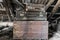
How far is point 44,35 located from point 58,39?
603 millimetres

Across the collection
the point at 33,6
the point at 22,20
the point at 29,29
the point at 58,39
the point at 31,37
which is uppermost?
the point at 33,6

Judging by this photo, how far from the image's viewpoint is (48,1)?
9.57 feet

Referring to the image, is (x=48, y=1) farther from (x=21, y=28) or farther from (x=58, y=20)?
(x=58, y=20)

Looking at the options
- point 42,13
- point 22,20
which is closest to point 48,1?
point 42,13

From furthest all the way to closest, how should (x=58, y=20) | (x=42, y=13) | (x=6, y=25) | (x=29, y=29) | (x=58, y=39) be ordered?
(x=6, y=25), (x=58, y=20), (x=58, y=39), (x=42, y=13), (x=29, y=29)

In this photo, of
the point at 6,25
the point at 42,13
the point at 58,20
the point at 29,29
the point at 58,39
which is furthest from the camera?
the point at 6,25

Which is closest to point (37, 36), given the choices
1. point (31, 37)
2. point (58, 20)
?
point (31, 37)

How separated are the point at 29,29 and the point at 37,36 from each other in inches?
9.4

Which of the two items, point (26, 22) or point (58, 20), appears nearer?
point (26, 22)

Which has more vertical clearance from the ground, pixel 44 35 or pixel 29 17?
pixel 29 17

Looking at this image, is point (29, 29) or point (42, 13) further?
point (42, 13)

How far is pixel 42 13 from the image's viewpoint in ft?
9.39

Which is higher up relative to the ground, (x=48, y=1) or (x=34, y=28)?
(x=48, y=1)

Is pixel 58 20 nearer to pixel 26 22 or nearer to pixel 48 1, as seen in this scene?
pixel 48 1
